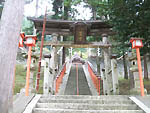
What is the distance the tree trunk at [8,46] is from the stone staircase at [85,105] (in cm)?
116

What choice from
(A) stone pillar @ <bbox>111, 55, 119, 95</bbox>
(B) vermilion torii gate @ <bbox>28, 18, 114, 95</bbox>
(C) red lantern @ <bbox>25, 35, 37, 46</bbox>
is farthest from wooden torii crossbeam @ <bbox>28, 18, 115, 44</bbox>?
(C) red lantern @ <bbox>25, 35, 37, 46</bbox>

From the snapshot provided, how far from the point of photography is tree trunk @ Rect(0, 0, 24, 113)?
3.28 metres

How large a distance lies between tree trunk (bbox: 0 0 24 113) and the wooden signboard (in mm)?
5139

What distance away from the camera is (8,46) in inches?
141

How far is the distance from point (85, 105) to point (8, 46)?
2.78 m

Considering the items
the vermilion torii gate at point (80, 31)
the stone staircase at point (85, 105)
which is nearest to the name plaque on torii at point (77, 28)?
the vermilion torii gate at point (80, 31)

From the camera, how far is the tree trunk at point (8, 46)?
3279mm

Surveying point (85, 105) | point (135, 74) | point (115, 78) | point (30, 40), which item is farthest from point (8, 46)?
point (135, 74)

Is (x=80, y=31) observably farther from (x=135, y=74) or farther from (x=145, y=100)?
(x=145, y=100)

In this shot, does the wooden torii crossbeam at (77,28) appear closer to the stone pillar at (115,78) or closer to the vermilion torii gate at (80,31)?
the vermilion torii gate at (80,31)

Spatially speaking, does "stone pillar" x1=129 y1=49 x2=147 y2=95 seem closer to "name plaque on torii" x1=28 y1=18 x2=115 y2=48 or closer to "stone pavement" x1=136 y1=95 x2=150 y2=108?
"stone pavement" x1=136 y1=95 x2=150 y2=108

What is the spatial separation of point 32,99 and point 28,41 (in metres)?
2.28

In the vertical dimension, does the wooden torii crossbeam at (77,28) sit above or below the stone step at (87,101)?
above

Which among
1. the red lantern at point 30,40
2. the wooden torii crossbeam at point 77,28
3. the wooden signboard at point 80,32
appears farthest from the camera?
the wooden torii crossbeam at point 77,28
